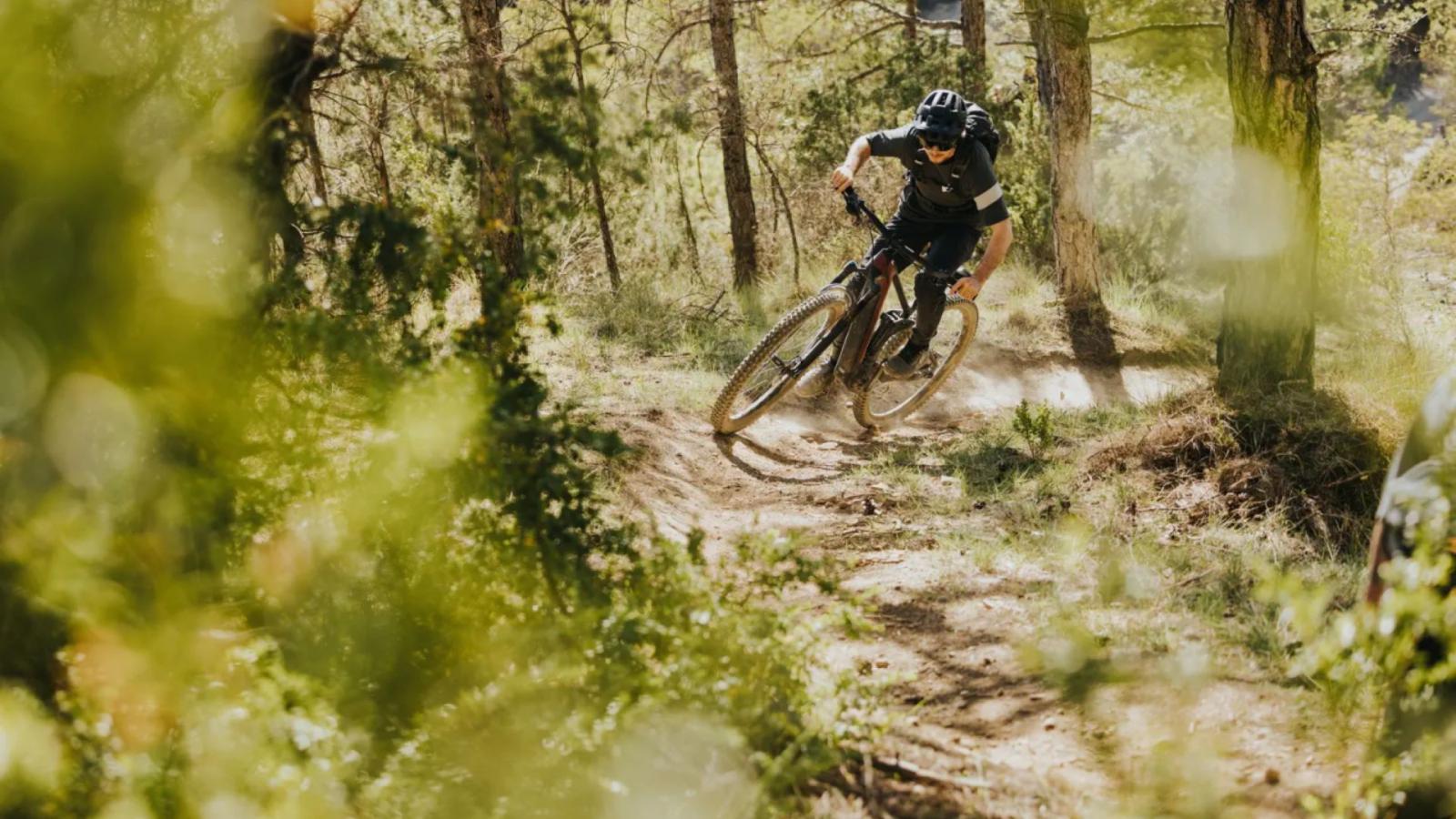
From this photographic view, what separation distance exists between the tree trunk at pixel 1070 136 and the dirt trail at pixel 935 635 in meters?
1.97

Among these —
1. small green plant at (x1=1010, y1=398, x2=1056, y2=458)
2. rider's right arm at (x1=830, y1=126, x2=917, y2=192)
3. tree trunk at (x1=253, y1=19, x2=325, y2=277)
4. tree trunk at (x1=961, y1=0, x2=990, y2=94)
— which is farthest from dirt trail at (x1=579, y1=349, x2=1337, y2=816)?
tree trunk at (x1=961, y1=0, x2=990, y2=94)

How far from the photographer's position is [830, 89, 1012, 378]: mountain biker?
623cm

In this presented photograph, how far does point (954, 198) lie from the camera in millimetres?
6738

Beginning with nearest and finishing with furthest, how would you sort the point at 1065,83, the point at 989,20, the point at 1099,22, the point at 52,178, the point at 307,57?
the point at 52,178
the point at 307,57
the point at 1065,83
the point at 1099,22
the point at 989,20

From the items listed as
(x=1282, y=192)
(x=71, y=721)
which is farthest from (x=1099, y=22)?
(x=71, y=721)

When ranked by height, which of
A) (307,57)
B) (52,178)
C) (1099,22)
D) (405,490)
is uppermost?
(1099,22)

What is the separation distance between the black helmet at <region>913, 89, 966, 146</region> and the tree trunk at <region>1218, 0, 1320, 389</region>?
1.93 meters

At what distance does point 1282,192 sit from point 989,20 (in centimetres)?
1938

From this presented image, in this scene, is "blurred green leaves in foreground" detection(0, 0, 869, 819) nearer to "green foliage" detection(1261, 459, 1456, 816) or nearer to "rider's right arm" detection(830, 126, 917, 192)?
"green foliage" detection(1261, 459, 1456, 816)

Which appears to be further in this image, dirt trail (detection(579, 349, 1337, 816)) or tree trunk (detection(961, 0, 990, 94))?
tree trunk (detection(961, 0, 990, 94))

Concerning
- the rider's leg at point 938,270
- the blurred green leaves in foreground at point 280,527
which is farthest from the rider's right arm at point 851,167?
the blurred green leaves in foreground at point 280,527

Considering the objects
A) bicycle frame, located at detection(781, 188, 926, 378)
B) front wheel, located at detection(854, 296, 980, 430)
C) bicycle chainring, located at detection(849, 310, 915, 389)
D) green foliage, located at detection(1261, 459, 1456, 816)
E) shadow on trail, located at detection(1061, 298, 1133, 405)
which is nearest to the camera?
green foliage, located at detection(1261, 459, 1456, 816)

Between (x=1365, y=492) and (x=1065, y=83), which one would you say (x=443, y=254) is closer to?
(x=1365, y=492)

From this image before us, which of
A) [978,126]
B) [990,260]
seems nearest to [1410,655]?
[990,260]
